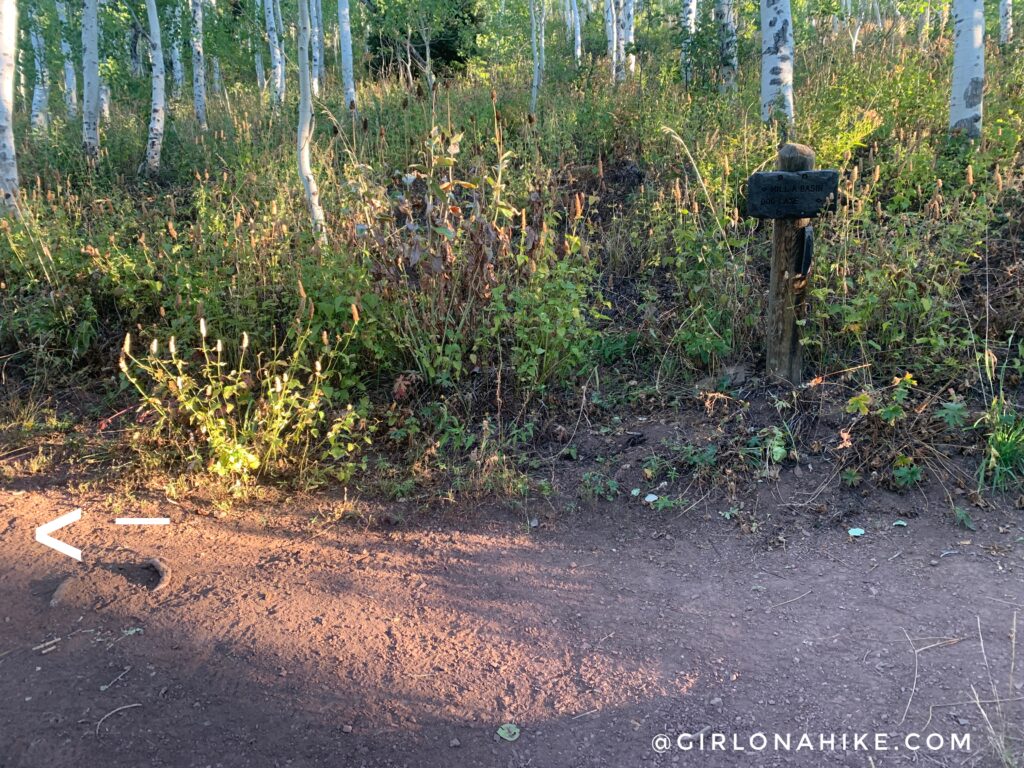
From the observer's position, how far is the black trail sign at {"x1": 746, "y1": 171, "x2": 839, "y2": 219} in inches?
175

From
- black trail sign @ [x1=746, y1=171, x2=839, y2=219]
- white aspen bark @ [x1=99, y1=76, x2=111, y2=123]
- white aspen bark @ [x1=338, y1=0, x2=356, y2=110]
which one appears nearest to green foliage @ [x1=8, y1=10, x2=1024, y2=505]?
black trail sign @ [x1=746, y1=171, x2=839, y2=219]

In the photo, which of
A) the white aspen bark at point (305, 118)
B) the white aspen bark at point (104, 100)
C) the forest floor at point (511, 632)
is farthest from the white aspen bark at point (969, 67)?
the white aspen bark at point (104, 100)

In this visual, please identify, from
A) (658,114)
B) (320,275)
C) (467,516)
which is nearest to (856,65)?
(658,114)

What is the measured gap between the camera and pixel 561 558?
3.93 m

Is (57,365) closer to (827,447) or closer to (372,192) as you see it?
(372,192)

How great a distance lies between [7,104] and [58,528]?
471cm

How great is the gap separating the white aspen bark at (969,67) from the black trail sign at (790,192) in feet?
12.6

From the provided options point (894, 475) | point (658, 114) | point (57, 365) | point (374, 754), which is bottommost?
point (374, 754)

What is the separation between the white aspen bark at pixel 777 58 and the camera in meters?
7.86

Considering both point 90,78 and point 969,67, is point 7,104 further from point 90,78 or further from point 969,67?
point 969,67

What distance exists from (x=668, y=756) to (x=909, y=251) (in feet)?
13.0

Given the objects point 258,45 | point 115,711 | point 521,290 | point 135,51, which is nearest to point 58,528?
point 115,711

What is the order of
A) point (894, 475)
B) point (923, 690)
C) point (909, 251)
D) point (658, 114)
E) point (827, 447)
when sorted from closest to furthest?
point (923, 690)
point (894, 475)
point (827, 447)
point (909, 251)
point (658, 114)

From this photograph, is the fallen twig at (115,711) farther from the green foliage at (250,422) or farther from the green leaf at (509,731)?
the green foliage at (250,422)
